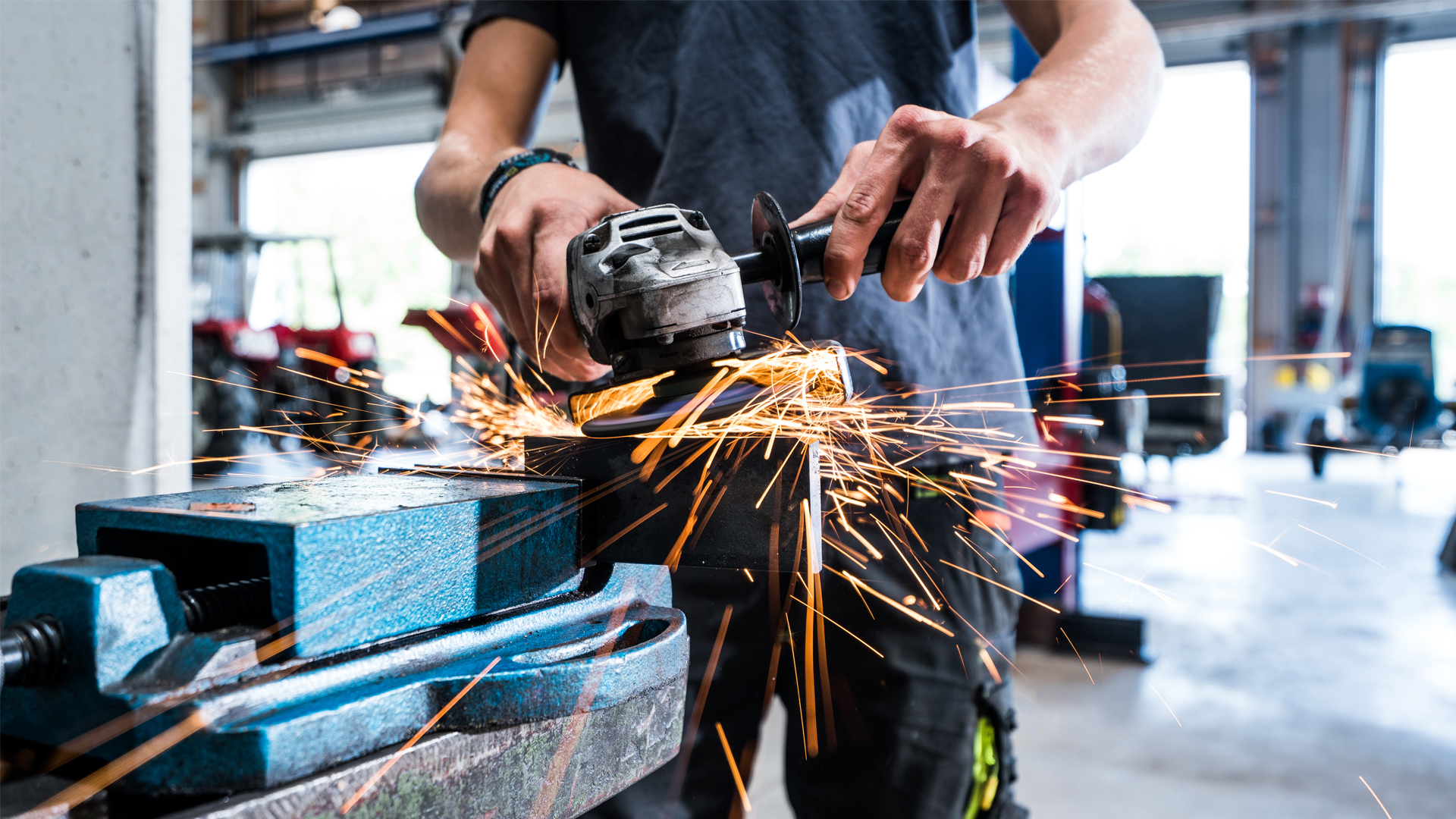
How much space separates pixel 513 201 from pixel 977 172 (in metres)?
0.50

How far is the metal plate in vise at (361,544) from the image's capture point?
0.58 m

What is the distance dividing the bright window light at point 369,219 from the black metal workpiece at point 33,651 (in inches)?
393

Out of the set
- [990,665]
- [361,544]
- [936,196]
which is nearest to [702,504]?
[361,544]

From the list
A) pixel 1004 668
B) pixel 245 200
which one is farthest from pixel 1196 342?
pixel 245 200

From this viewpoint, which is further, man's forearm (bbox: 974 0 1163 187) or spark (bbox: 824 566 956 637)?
spark (bbox: 824 566 956 637)

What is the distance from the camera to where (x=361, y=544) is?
0.61 metres

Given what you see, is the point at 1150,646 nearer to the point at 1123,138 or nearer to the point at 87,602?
the point at 1123,138

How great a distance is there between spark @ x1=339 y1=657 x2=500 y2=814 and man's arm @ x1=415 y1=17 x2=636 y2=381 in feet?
1.49

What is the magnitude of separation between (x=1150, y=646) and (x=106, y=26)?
3.91 metres

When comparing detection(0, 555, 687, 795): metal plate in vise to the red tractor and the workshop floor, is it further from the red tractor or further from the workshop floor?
the red tractor

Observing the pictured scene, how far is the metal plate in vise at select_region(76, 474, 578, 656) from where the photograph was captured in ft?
1.91

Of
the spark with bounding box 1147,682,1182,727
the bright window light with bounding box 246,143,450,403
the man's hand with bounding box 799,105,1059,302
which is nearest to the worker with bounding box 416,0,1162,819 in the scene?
the man's hand with bounding box 799,105,1059,302

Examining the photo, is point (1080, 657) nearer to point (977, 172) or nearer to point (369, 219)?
point (977, 172)

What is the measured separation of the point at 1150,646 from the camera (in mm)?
3734
